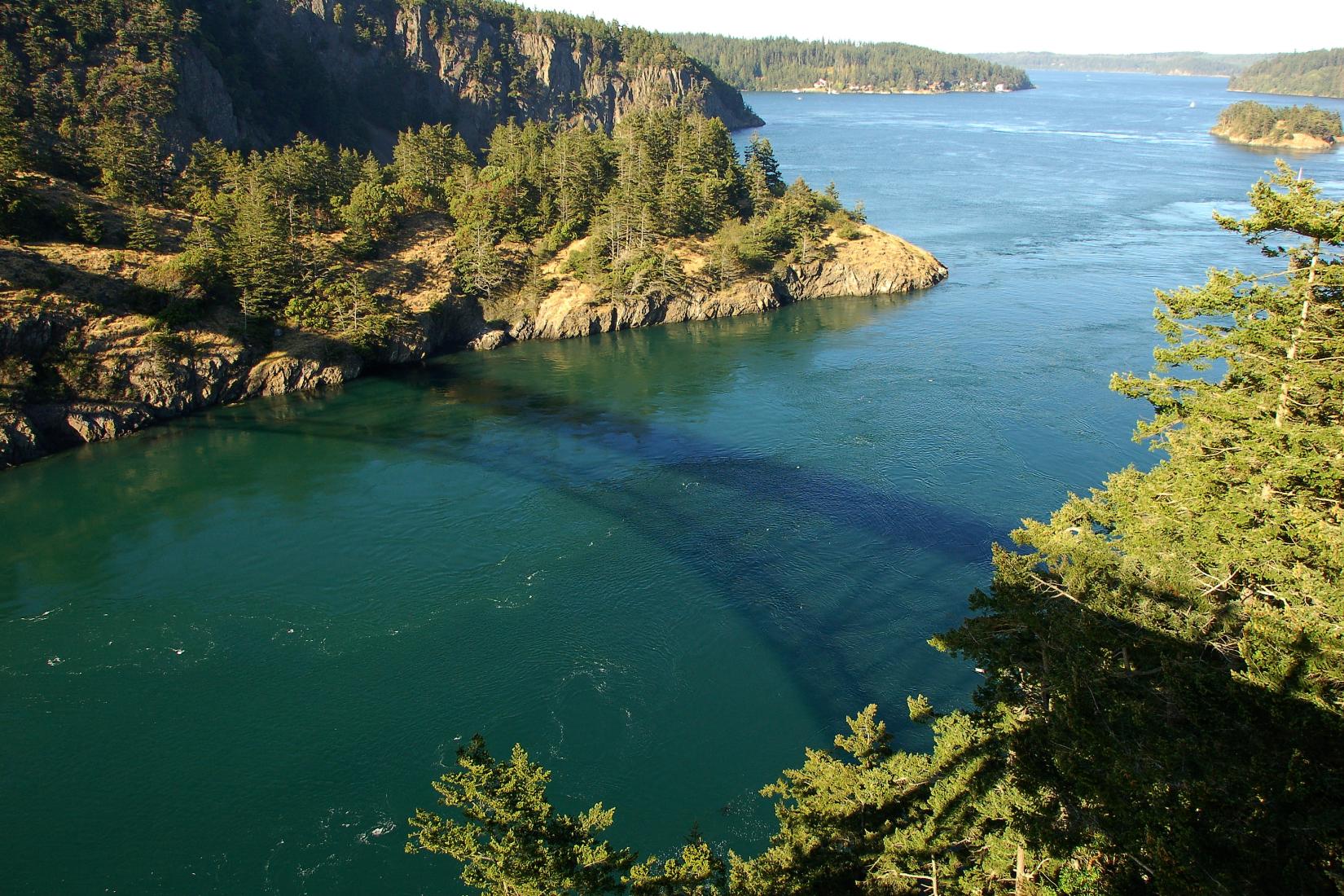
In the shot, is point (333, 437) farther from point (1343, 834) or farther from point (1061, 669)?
point (1343, 834)

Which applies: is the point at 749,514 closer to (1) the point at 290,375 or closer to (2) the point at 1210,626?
(2) the point at 1210,626

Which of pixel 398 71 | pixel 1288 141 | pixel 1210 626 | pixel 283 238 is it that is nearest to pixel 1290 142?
pixel 1288 141

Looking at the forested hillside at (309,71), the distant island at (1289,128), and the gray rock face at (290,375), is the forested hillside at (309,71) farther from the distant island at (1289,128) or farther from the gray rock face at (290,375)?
the distant island at (1289,128)

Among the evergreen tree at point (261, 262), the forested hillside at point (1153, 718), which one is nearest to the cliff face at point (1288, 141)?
the evergreen tree at point (261, 262)

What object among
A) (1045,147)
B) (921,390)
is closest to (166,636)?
(921,390)

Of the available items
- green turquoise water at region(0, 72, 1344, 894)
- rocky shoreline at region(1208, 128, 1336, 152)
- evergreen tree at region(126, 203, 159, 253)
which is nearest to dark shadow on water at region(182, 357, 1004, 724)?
green turquoise water at region(0, 72, 1344, 894)
